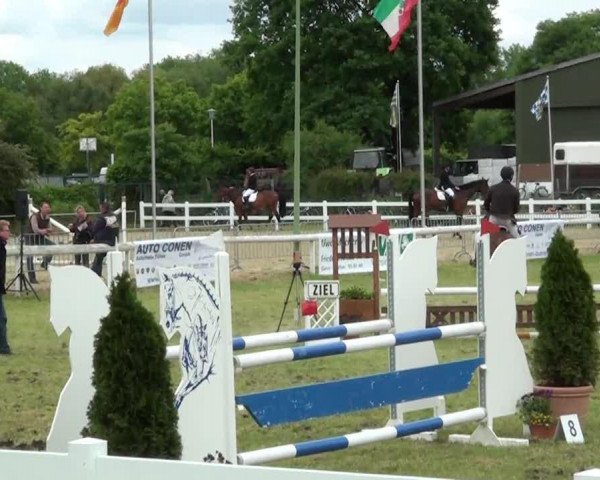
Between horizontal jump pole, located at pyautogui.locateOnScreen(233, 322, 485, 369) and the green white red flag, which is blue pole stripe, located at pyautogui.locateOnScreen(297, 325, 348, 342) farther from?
the green white red flag

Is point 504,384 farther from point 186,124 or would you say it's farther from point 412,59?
point 186,124

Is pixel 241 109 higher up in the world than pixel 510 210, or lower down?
higher up

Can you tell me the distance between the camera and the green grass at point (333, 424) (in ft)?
28.6

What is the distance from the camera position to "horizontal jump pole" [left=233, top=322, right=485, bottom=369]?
783 cm

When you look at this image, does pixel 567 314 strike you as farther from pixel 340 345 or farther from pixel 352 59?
pixel 352 59

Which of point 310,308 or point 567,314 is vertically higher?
point 567,314

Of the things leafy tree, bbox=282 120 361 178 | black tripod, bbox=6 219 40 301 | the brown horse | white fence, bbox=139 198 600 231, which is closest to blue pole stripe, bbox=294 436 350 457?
black tripod, bbox=6 219 40 301

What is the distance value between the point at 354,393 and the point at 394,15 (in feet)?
66.7

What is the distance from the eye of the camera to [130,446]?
6.89 m

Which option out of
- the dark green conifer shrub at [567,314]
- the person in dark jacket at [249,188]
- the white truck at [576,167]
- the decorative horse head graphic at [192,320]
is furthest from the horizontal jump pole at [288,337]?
the white truck at [576,167]

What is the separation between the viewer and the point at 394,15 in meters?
28.0

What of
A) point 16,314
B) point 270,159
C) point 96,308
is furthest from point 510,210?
point 270,159

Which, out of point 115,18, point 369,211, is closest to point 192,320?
point 115,18

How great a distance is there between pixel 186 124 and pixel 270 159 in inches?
318
